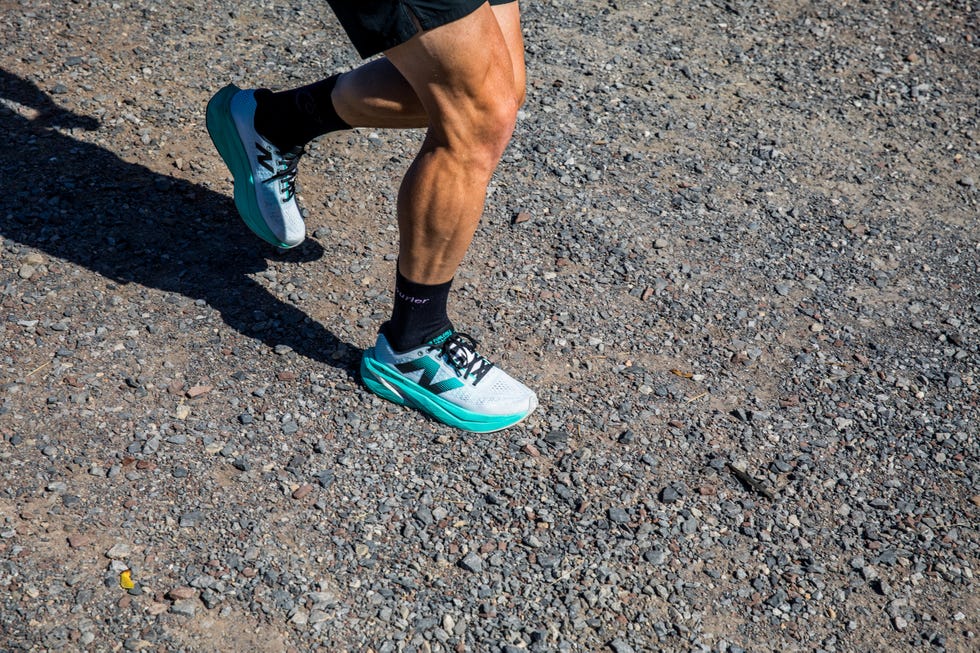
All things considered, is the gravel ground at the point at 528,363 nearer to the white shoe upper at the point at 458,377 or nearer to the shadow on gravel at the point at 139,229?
the shadow on gravel at the point at 139,229

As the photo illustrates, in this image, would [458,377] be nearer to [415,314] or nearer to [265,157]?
[415,314]

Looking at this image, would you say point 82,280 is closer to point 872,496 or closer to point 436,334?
point 436,334

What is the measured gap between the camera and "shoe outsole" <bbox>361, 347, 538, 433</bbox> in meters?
3.13

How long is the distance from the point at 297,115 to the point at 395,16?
1.10 meters

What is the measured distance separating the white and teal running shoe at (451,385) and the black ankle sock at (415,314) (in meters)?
0.03

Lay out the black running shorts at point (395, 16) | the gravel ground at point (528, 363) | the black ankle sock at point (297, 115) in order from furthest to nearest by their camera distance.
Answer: the black ankle sock at point (297, 115) < the gravel ground at point (528, 363) < the black running shorts at point (395, 16)

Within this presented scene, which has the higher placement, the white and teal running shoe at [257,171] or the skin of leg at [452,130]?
the skin of leg at [452,130]

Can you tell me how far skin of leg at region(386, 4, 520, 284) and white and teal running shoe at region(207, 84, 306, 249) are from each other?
0.83 metres

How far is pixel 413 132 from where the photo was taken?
181 inches

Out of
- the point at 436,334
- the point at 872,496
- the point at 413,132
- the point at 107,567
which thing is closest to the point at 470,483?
the point at 436,334

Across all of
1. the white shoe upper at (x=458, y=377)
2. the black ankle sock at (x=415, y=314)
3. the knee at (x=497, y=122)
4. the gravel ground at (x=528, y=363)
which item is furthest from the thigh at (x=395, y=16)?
the gravel ground at (x=528, y=363)

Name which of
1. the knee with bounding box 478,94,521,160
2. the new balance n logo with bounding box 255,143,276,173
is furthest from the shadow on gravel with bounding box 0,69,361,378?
the knee with bounding box 478,94,521,160

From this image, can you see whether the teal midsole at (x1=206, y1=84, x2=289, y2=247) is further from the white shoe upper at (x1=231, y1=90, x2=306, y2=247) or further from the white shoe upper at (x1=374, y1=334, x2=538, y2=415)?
the white shoe upper at (x1=374, y1=334, x2=538, y2=415)

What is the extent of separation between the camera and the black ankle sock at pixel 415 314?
3008mm
